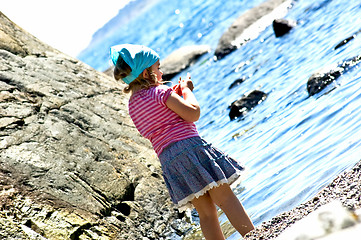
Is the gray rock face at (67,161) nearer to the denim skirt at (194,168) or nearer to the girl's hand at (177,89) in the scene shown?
the denim skirt at (194,168)

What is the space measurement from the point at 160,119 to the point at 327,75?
4.17m

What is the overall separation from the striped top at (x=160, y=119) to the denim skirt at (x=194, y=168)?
6cm

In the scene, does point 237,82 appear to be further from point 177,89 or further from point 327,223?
point 327,223

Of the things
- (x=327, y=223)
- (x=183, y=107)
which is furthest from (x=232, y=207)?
(x=327, y=223)

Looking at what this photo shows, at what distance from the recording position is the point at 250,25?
1761 centimetres

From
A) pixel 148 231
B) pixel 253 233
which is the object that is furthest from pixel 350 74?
pixel 253 233

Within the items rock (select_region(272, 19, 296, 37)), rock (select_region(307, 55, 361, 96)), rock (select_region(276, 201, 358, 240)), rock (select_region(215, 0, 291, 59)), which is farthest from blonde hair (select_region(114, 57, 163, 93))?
rock (select_region(215, 0, 291, 59))

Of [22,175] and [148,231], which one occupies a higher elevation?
[22,175]

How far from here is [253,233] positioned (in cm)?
387

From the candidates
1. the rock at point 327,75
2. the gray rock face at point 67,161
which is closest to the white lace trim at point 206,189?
the gray rock face at point 67,161

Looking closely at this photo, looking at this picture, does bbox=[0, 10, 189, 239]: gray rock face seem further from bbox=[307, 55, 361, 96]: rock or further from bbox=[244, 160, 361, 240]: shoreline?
bbox=[307, 55, 361, 96]: rock

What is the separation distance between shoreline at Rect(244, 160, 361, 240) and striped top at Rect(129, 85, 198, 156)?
90 centimetres

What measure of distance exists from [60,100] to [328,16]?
24.8 ft

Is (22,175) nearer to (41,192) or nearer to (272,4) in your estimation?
(41,192)
